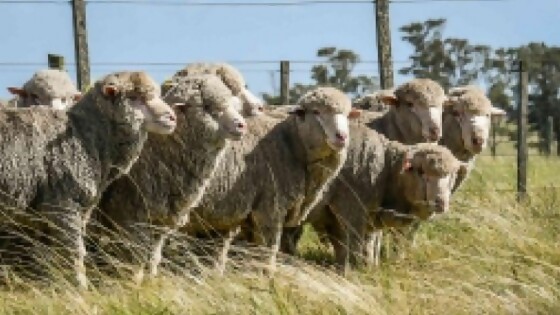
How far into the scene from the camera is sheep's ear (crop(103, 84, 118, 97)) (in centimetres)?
677

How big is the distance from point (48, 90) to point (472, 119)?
351 cm

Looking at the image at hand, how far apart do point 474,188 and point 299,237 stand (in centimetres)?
318

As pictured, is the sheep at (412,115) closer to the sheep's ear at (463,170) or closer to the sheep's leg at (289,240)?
the sheep's ear at (463,170)

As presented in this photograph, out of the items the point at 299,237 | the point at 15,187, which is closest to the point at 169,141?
the point at 15,187

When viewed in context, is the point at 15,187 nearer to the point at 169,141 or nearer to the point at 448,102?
the point at 169,141

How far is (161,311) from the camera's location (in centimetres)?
504

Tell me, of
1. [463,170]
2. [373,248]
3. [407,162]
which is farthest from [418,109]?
[373,248]

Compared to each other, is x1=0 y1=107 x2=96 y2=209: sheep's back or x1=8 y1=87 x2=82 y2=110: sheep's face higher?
x1=8 y1=87 x2=82 y2=110: sheep's face

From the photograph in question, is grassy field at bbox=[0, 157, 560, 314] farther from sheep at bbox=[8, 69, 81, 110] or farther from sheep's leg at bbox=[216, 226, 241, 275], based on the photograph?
sheep at bbox=[8, 69, 81, 110]

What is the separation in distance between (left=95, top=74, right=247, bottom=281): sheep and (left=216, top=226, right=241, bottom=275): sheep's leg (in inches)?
14.1

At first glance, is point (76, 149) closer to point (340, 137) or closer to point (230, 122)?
point (230, 122)

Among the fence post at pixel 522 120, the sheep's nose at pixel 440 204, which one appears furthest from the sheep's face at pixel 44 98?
the fence post at pixel 522 120

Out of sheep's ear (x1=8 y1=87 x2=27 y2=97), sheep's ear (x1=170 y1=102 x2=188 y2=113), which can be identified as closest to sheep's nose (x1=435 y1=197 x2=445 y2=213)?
sheep's ear (x1=170 y1=102 x2=188 y2=113)

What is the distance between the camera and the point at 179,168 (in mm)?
7172
